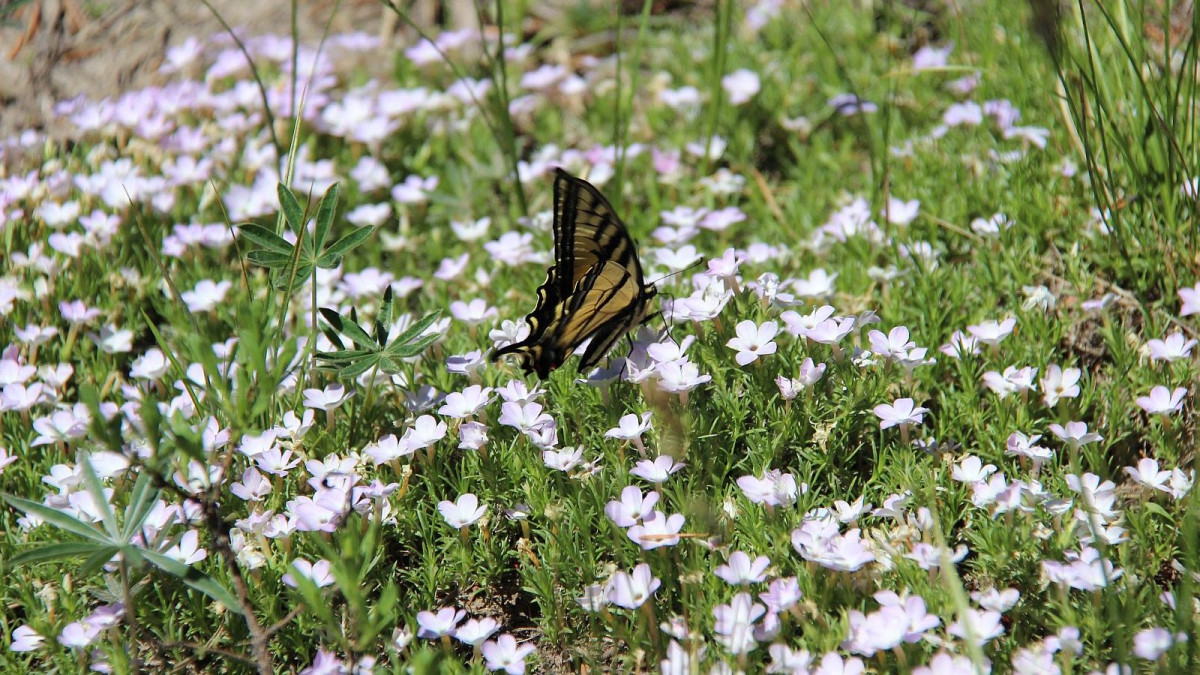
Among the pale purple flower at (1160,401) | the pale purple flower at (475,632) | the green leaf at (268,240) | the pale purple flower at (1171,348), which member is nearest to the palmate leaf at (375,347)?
the green leaf at (268,240)

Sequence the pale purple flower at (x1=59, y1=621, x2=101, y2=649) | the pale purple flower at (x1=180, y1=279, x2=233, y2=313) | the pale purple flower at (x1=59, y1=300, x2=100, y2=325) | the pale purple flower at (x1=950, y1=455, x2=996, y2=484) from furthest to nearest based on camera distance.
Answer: the pale purple flower at (x1=180, y1=279, x2=233, y2=313)
the pale purple flower at (x1=59, y1=300, x2=100, y2=325)
the pale purple flower at (x1=950, y1=455, x2=996, y2=484)
the pale purple flower at (x1=59, y1=621, x2=101, y2=649)

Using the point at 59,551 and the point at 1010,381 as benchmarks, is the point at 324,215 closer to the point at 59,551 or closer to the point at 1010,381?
the point at 59,551

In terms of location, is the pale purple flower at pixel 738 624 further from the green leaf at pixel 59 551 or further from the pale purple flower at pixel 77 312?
the pale purple flower at pixel 77 312

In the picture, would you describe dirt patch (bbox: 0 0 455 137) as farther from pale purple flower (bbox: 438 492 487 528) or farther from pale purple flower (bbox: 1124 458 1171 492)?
pale purple flower (bbox: 1124 458 1171 492)

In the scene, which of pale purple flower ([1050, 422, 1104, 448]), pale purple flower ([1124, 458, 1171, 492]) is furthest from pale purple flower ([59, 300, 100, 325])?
pale purple flower ([1124, 458, 1171, 492])

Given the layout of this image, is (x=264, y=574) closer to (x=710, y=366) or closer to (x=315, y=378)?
(x=315, y=378)

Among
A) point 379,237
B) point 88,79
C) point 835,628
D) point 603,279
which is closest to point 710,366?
point 603,279
